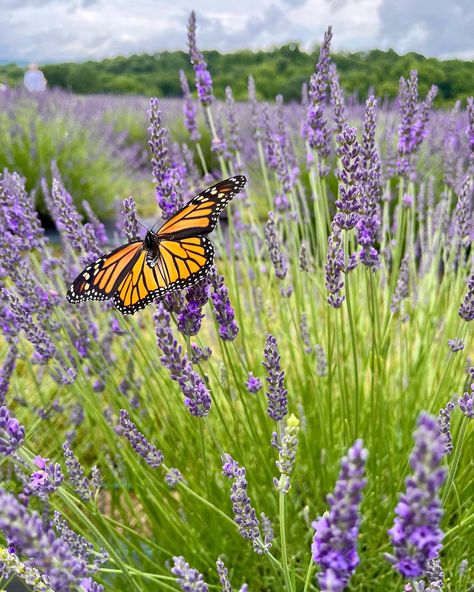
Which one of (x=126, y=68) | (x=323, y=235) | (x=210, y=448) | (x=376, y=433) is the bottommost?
(x=210, y=448)

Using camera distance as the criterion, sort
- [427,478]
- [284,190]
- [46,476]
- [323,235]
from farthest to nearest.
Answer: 1. [284,190]
2. [323,235]
3. [46,476]
4. [427,478]

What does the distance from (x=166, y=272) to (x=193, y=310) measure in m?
0.18

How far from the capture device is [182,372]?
1287 millimetres

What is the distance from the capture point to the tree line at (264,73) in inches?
866

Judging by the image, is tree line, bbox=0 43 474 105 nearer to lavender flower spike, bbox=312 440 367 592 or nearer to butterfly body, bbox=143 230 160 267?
butterfly body, bbox=143 230 160 267

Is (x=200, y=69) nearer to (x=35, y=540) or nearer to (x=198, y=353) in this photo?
(x=198, y=353)

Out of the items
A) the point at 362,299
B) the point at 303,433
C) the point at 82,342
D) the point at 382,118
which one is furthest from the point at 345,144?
the point at 382,118

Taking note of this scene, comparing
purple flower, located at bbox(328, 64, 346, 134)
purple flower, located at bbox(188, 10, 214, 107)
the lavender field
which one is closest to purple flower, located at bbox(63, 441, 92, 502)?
the lavender field

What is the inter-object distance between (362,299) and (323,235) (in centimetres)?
64

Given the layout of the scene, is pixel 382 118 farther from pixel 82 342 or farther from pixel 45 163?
pixel 82 342

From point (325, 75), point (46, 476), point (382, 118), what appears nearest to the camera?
point (46, 476)

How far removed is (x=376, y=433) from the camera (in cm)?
195

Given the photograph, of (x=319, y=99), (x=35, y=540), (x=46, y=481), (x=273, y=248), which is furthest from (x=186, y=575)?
(x=319, y=99)

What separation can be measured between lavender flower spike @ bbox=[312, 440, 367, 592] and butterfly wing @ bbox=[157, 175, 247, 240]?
1.04 meters
